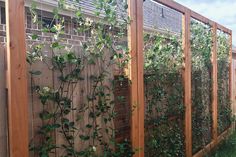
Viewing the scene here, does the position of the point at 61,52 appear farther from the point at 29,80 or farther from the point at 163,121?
the point at 163,121

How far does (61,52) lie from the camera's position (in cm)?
242

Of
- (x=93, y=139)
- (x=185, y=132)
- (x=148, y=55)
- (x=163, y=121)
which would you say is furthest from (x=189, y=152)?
(x=93, y=139)

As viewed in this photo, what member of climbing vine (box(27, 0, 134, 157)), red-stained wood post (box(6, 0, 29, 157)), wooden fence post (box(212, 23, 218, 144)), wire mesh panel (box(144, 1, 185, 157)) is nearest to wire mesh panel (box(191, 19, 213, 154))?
wooden fence post (box(212, 23, 218, 144))

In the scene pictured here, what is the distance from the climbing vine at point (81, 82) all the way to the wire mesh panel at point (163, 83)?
61 cm

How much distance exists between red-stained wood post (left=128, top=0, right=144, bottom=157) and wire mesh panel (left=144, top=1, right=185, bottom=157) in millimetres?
248

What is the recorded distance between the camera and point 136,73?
10.8 feet

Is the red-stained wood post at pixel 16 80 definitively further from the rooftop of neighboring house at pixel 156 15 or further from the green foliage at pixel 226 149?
the green foliage at pixel 226 149

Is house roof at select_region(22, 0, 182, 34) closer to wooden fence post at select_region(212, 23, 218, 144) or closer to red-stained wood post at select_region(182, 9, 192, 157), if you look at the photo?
red-stained wood post at select_region(182, 9, 192, 157)

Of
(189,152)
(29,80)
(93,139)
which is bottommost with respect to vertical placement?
(189,152)

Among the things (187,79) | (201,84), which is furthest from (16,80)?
(201,84)

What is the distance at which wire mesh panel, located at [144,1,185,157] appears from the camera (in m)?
3.72

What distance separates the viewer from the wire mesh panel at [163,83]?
3.72 metres

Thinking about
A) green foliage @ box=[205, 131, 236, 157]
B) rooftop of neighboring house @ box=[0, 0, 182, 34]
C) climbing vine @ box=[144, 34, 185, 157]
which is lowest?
green foliage @ box=[205, 131, 236, 157]

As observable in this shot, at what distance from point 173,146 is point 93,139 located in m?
1.80
